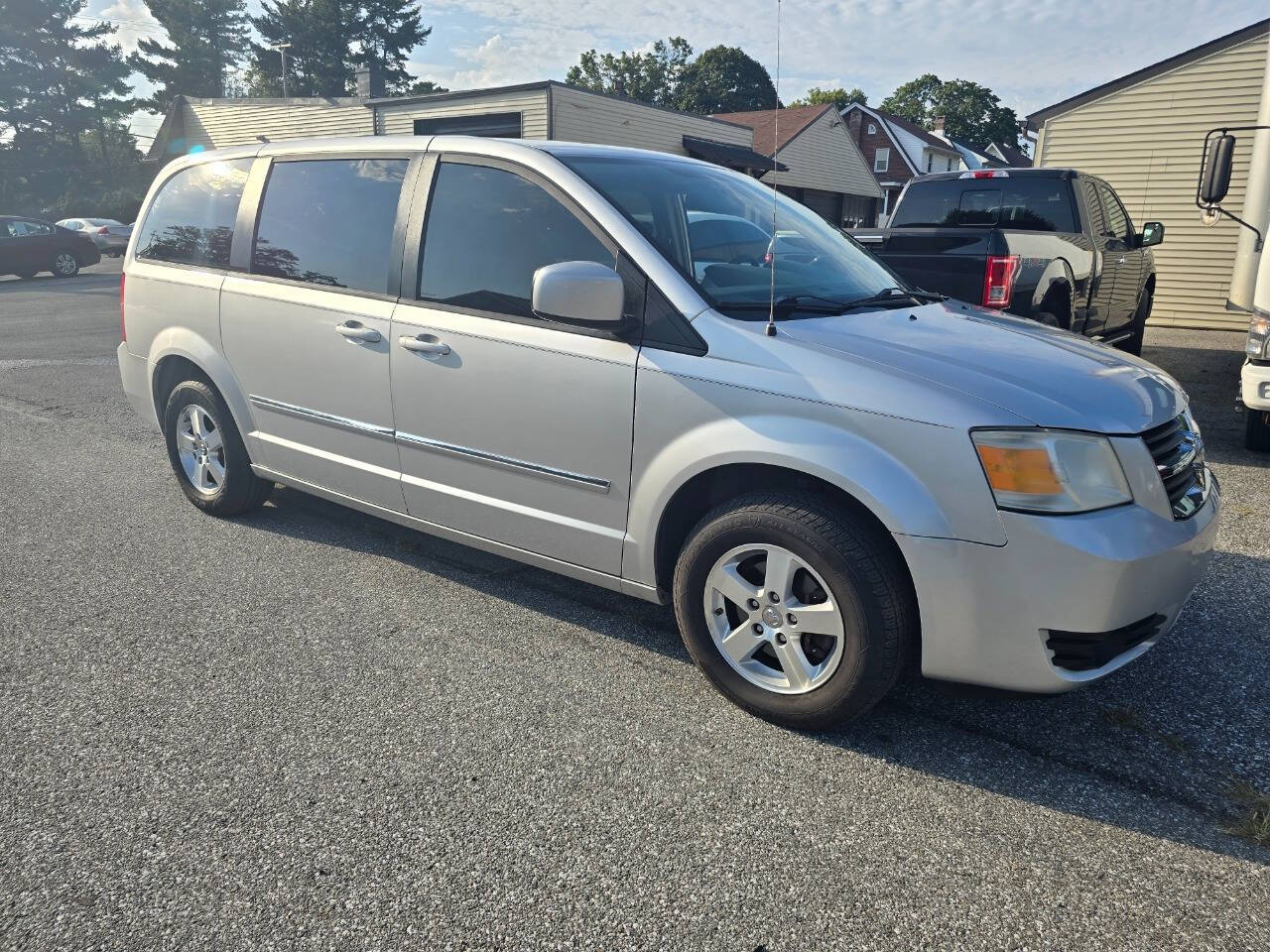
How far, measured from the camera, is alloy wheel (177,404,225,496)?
A: 191 inches

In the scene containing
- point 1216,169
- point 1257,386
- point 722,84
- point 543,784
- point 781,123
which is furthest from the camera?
point 722,84

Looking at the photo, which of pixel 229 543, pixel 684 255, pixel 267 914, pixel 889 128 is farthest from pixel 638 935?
pixel 889 128

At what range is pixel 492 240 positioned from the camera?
3541 millimetres

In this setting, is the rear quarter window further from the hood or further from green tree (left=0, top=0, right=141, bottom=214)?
green tree (left=0, top=0, right=141, bottom=214)

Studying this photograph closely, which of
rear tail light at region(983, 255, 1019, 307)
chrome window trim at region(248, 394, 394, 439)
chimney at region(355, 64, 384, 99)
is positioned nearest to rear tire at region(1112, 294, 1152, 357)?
rear tail light at region(983, 255, 1019, 307)

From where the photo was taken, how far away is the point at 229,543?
4641 millimetres

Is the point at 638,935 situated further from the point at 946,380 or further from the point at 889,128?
the point at 889,128

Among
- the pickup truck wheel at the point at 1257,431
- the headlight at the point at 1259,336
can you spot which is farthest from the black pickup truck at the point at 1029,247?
the pickup truck wheel at the point at 1257,431

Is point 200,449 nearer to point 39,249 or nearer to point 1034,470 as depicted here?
point 1034,470

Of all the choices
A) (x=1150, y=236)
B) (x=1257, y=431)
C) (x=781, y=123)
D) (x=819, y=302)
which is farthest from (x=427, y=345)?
(x=781, y=123)

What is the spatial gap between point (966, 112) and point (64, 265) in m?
74.0

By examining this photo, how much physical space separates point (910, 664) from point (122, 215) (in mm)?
44241

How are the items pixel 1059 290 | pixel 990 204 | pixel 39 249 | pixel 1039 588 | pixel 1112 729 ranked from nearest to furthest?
pixel 1039 588, pixel 1112 729, pixel 1059 290, pixel 990 204, pixel 39 249

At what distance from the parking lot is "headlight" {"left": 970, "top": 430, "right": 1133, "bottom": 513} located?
634mm
